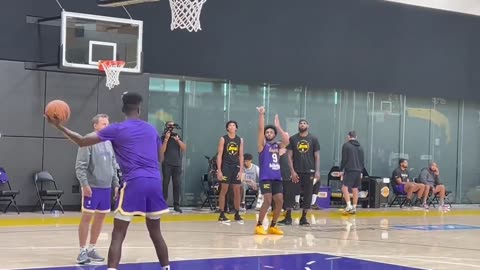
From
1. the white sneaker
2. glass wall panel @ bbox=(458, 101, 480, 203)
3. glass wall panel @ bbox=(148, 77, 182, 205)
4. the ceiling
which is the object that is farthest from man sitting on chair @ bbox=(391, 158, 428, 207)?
glass wall panel @ bbox=(148, 77, 182, 205)

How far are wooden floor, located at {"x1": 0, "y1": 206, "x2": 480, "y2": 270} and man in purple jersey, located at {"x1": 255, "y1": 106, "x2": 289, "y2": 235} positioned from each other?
0.43 meters

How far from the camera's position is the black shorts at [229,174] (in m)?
16.4

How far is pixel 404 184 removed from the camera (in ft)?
76.4

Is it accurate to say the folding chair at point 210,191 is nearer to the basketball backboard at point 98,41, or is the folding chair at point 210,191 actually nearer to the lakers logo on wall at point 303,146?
the basketball backboard at point 98,41

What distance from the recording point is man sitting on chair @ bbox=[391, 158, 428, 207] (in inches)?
917

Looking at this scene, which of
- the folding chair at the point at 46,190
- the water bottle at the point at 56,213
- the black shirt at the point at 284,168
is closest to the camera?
the black shirt at the point at 284,168

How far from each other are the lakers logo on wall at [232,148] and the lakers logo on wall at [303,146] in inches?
50.3

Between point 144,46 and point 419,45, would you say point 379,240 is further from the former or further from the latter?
point 419,45

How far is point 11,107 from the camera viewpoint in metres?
17.8

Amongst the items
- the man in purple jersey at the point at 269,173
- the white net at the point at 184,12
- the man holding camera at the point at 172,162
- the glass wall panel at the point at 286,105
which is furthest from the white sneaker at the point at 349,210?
the white net at the point at 184,12

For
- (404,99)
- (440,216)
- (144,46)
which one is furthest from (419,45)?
(144,46)

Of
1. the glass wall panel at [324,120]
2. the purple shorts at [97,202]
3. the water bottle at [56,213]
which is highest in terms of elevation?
the glass wall panel at [324,120]

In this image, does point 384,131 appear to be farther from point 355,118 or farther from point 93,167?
point 93,167

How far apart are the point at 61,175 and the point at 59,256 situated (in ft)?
26.1
